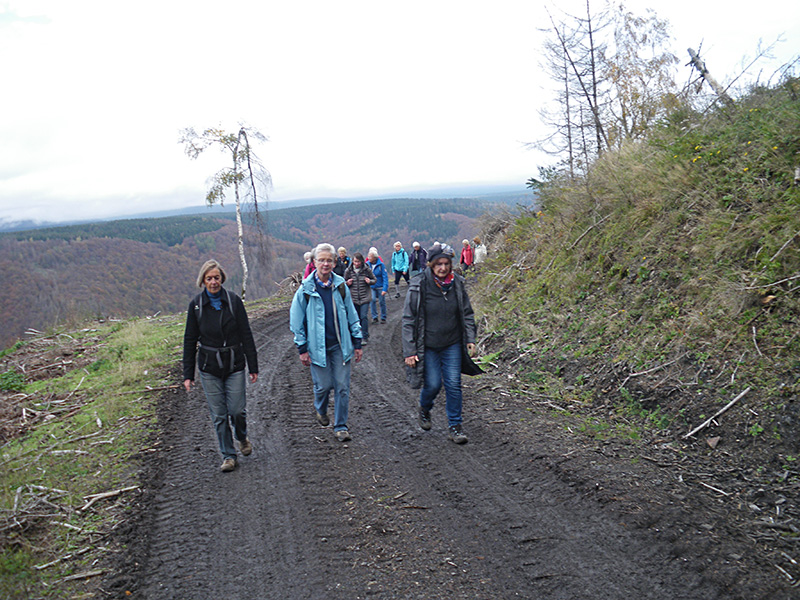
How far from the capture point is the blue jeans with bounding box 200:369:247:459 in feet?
17.0

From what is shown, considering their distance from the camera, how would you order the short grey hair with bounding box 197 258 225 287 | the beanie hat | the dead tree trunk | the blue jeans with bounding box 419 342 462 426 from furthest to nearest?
the dead tree trunk, the blue jeans with bounding box 419 342 462 426, the beanie hat, the short grey hair with bounding box 197 258 225 287

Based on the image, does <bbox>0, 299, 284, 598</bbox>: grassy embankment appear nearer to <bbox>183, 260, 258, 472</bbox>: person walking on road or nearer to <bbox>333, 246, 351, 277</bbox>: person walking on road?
<bbox>183, 260, 258, 472</bbox>: person walking on road

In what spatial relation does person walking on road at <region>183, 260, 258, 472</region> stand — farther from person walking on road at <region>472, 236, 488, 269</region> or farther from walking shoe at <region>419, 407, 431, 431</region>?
person walking on road at <region>472, 236, 488, 269</region>

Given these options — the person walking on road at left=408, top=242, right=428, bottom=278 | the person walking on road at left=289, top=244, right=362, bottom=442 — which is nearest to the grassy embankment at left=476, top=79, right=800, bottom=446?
the person walking on road at left=289, top=244, right=362, bottom=442

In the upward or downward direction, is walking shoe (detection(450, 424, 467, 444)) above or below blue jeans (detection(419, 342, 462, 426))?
below

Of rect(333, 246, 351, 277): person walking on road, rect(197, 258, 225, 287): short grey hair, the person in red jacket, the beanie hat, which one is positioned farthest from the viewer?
the person in red jacket

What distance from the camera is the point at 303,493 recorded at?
15.2 ft

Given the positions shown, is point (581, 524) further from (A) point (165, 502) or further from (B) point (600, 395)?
(A) point (165, 502)

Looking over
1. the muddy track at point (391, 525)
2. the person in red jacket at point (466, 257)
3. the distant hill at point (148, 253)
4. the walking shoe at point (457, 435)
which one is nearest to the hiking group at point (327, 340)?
the walking shoe at point (457, 435)

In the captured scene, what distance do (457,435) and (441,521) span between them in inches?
63.4

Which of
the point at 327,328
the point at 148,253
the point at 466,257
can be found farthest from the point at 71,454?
the point at 148,253

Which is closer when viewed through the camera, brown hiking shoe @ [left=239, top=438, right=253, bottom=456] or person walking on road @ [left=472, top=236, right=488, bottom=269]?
brown hiking shoe @ [left=239, top=438, right=253, bottom=456]

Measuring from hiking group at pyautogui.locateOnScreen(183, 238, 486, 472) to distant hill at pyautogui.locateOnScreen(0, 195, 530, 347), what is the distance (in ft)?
63.1

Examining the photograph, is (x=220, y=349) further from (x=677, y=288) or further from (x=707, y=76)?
(x=707, y=76)
